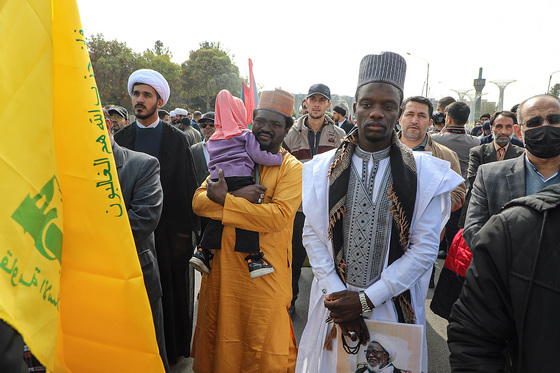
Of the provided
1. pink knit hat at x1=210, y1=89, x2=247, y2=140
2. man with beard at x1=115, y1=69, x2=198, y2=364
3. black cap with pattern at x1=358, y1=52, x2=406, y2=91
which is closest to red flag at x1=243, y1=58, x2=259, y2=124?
man with beard at x1=115, y1=69, x2=198, y2=364

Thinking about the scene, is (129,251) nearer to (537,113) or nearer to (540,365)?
(540,365)

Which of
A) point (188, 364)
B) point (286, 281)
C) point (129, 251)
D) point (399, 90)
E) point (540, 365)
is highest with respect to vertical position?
point (399, 90)

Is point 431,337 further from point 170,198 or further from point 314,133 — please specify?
point 170,198

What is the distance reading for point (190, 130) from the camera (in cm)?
888

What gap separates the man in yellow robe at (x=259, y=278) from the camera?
270 centimetres

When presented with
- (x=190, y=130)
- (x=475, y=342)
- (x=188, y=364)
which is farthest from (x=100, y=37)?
(x=475, y=342)

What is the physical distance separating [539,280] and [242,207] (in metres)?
1.81

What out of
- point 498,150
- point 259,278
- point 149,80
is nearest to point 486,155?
point 498,150

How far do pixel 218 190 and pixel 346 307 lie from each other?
128cm

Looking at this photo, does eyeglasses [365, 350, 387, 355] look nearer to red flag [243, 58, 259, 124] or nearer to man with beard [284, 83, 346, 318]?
red flag [243, 58, 259, 124]

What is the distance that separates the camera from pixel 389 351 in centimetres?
177

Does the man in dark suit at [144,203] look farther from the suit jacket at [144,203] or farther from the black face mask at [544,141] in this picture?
the black face mask at [544,141]

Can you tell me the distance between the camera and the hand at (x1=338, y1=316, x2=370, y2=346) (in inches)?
71.7

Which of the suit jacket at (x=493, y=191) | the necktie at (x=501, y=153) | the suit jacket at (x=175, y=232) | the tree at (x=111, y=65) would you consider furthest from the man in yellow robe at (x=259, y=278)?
the tree at (x=111, y=65)
